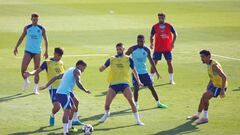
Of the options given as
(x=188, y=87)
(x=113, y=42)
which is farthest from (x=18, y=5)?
(x=188, y=87)

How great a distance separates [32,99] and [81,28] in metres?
19.3

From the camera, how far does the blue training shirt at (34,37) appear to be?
22.9 metres

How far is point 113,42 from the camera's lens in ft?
116

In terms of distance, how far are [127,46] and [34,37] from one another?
37.7ft

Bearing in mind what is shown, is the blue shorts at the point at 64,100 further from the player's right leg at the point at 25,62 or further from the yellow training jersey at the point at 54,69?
the player's right leg at the point at 25,62

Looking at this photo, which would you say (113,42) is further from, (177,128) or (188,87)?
(177,128)

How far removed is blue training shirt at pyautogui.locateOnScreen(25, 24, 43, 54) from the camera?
22.9 m

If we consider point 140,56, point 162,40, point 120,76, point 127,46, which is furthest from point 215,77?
point 127,46

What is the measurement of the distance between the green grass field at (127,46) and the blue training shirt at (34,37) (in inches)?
60.0

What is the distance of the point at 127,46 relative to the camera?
33875 mm

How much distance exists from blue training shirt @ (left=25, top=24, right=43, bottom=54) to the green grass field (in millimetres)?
1525

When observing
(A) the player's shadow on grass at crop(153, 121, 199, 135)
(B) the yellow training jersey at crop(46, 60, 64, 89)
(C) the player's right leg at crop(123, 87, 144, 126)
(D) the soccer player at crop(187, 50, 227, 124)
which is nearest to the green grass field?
(A) the player's shadow on grass at crop(153, 121, 199, 135)

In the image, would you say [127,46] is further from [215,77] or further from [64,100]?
[64,100]

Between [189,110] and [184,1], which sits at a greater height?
[184,1]
